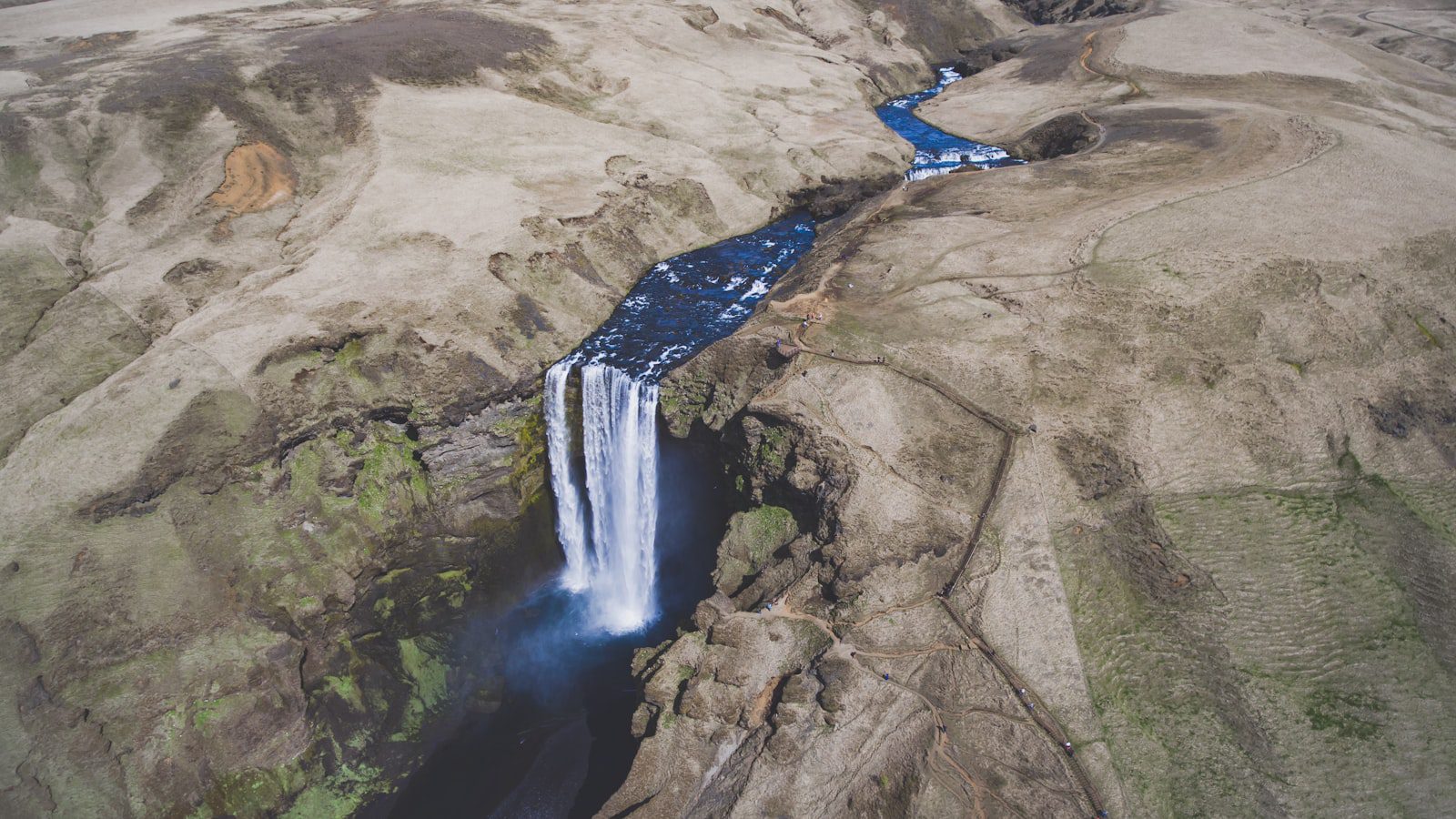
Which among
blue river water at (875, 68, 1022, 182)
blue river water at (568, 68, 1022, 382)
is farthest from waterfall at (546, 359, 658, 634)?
blue river water at (875, 68, 1022, 182)

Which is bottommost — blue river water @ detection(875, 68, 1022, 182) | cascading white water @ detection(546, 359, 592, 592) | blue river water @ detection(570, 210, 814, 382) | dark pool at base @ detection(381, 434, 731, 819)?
dark pool at base @ detection(381, 434, 731, 819)

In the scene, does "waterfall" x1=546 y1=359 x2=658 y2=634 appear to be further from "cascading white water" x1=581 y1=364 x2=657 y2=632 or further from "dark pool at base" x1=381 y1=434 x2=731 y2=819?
"dark pool at base" x1=381 y1=434 x2=731 y2=819

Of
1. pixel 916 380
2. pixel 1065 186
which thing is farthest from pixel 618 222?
pixel 1065 186

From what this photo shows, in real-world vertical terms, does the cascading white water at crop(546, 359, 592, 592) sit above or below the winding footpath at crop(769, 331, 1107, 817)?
below

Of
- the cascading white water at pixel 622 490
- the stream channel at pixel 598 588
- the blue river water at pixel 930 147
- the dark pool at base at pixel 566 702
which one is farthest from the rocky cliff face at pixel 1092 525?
the blue river water at pixel 930 147

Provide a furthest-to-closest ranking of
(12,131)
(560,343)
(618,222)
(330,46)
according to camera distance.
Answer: (330,46)
(618,222)
(12,131)
(560,343)

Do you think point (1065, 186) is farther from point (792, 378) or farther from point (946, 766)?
point (946, 766)

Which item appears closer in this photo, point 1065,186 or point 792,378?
point 792,378

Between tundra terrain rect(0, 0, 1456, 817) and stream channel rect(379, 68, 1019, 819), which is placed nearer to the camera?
tundra terrain rect(0, 0, 1456, 817)
